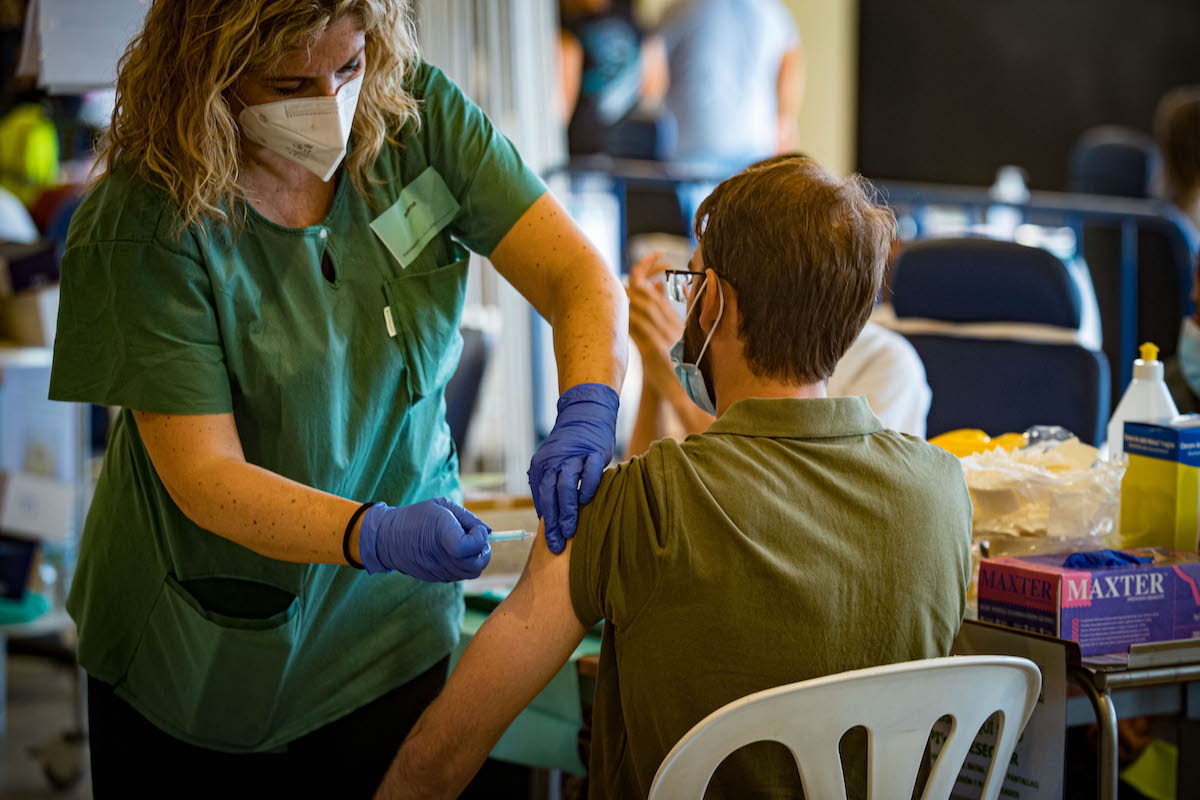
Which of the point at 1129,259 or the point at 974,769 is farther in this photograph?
the point at 1129,259

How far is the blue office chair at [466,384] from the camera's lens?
3039mm

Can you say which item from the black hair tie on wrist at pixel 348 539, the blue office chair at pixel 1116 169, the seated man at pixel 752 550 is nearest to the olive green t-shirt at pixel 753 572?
the seated man at pixel 752 550

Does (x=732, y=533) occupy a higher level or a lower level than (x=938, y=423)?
higher

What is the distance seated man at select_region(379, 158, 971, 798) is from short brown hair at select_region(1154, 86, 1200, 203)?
330cm

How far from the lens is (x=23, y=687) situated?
3512 millimetres

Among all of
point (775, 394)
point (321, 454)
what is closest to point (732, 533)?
point (775, 394)

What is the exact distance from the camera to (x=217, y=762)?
1.46m

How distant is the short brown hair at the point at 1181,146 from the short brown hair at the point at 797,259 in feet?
10.8

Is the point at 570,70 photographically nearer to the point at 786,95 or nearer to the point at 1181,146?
the point at 786,95

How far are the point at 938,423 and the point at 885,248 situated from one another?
1513mm

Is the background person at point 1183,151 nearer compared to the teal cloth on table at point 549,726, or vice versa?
the teal cloth on table at point 549,726

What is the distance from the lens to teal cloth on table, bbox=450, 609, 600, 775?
1663 mm

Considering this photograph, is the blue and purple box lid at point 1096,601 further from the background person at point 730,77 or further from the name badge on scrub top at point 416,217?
the background person at point 730,77

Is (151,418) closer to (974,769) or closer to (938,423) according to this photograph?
(974,769)
